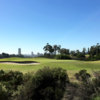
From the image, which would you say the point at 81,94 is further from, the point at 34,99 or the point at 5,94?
the point at 5,94

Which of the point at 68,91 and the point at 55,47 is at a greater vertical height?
the point at 55,47

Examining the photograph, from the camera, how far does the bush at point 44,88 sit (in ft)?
27.2

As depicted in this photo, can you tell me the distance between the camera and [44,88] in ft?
28.6

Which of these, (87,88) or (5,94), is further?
(87,88)

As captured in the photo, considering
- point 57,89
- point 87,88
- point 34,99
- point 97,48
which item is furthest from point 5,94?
point 97,48

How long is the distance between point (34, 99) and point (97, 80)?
489cm

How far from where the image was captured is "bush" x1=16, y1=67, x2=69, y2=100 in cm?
828

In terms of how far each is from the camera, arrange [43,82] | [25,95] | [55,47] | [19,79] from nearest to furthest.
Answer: [25,95]
[43,82]
[19,79]
[55,47]

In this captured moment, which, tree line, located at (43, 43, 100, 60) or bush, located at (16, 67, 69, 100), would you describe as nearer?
bush, located at (16, 67, 69, 100)

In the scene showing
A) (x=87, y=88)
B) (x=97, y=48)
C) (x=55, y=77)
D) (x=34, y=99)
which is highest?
(x=97, y=48)

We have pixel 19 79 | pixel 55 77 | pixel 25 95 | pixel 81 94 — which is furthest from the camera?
pixel 19 79

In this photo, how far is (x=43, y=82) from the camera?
356 inches

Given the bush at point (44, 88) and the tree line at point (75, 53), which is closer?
the bush at point (44, 88)

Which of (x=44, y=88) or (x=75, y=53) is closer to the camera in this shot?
(x=44, y=88)
